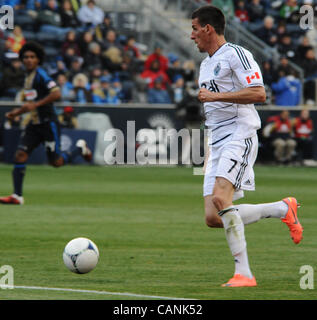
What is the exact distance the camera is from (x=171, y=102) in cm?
2714

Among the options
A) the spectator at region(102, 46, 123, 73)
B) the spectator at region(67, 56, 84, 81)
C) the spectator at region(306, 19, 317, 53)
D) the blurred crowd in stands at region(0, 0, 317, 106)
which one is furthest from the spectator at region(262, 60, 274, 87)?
the spectator at region(67, 56, 84, 81)

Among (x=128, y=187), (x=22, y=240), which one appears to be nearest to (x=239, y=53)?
(x=22, y=240)

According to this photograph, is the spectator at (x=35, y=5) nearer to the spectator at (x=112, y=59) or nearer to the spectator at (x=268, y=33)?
the spectator at (x=112, y=59)

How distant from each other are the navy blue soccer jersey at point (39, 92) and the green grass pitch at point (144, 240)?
1.38 meters

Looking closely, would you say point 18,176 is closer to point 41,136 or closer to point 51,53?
point 41,136

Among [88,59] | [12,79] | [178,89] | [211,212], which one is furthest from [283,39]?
[211,212]

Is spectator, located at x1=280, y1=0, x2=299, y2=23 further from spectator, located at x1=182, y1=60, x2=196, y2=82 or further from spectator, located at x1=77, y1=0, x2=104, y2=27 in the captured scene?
spectator, located at x1=77, y1=0, x2=104, y2=27

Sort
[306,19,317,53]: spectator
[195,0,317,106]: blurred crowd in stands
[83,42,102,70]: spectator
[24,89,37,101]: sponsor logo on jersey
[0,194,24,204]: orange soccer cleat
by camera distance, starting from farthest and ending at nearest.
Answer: [306,19,317,53]: spectator
[195,0,317,106]: blurred crowd in stands
[83,42,102,70]: spectator
[24,89,37,101]: sponsor logo on jersey
[0,194,24,204]: orange soccer cleat

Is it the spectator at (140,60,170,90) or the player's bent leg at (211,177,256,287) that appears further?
the spectator at (140,60,170,90)

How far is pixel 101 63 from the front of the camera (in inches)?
1085

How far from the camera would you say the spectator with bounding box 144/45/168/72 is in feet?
89.6

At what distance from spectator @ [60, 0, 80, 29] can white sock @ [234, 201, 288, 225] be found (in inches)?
812

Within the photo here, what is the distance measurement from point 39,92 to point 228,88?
297 inches
